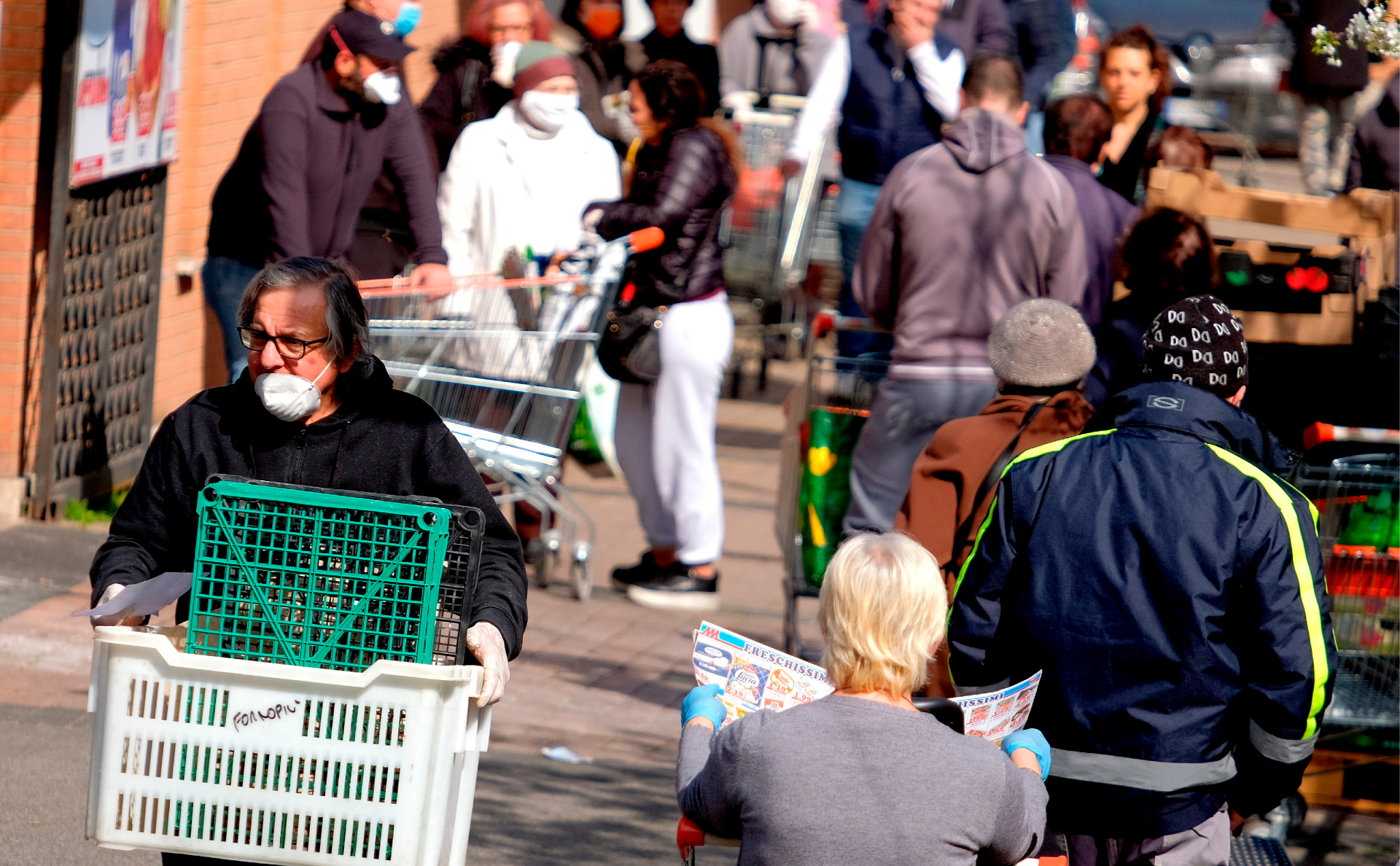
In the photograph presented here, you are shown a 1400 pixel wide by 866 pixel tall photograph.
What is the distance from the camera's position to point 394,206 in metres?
7.42

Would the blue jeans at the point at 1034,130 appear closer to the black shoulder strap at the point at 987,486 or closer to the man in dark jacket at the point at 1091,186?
the man in dark jacket at the point at 1091,186

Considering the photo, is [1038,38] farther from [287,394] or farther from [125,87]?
[287,394]

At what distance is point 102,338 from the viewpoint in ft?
26.3

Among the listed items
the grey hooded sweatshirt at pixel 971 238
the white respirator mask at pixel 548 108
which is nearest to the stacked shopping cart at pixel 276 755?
the grey hooded sweatshirt at pixel 971 238

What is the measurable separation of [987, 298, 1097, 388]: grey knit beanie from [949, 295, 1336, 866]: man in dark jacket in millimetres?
904

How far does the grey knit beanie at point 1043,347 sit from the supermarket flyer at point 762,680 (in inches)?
68.5

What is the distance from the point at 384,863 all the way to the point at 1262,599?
1761 millimetres

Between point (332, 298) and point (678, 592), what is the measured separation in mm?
4482

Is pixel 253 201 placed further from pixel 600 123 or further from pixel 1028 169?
pixel 600 123

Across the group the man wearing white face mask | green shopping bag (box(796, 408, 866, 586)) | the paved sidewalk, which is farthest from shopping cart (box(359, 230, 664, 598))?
the man wearing white face mask

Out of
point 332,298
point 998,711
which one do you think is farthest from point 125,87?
point 998,711

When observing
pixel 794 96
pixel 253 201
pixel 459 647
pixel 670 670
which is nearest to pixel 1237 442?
pixel 459 647

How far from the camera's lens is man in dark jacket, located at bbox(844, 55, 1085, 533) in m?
6.08

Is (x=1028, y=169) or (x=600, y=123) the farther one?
(x=600, y=123)
